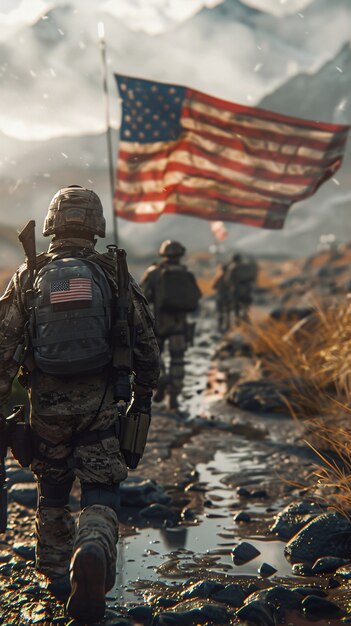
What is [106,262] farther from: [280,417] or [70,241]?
[280,417]

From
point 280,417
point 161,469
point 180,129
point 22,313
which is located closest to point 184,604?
point 22,313

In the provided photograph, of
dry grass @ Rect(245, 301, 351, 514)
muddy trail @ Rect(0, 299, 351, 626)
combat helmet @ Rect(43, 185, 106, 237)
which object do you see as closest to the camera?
muddy trail @ Rect(0, 299, 351, 626)

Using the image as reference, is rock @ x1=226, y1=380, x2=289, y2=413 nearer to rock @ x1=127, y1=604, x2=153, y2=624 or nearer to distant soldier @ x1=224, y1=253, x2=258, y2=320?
rock @ x1=127, y1=604, x2=153, y2=624

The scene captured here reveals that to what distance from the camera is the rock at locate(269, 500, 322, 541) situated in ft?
14.6

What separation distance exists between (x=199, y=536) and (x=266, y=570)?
0.72 metres

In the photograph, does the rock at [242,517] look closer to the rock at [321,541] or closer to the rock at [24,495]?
the rock at [321,541]

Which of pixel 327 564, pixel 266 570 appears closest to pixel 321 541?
pixel 327 564

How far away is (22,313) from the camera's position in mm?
3576

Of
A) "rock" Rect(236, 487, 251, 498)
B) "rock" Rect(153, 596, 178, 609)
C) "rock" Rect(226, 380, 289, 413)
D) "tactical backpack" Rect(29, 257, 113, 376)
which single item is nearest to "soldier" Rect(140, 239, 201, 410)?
"rock" Rect(226, 380, 289, 413)

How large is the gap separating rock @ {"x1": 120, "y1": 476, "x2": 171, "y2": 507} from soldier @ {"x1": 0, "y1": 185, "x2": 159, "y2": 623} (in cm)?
143

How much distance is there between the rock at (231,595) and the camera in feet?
11.4

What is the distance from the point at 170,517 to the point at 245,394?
400 cm

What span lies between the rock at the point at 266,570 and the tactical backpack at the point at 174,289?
486 centimetres

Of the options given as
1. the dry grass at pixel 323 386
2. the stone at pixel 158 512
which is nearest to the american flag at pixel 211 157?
the dry grass at pixel 323 386
